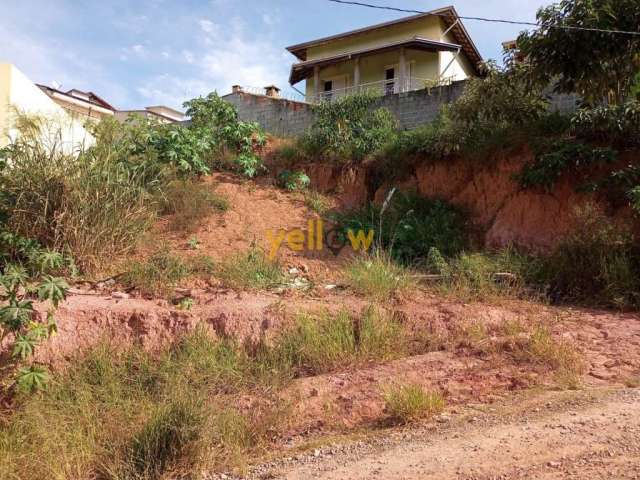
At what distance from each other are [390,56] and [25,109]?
53.2ft

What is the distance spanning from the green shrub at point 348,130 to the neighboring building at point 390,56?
747cm

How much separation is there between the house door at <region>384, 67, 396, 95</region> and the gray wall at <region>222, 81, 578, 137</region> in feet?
17.3

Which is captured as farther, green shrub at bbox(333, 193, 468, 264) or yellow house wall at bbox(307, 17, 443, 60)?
yellow house wall at bbox(307, 17, 443, 60)

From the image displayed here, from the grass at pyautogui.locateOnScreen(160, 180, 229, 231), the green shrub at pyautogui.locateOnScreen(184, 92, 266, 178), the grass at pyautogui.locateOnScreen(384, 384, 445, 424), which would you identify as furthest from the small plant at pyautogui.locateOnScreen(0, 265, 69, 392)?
the green shrub at pyautogui.locateOnScreen(184, 92, 266, 178)

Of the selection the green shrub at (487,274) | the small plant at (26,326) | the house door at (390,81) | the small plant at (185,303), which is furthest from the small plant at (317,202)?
the house door at (390,81)

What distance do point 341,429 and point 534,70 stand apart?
21.4ft

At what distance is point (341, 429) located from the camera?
384 cm

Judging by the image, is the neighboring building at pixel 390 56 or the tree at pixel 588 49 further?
the neighboring building at pixel 390 56

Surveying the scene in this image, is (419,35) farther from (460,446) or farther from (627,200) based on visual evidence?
(460,446)

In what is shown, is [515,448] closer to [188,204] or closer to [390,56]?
[188,204]

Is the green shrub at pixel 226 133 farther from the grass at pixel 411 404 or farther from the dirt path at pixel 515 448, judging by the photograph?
the dirt path at pixel 515 448

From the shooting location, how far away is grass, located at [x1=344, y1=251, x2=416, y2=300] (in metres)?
5.79

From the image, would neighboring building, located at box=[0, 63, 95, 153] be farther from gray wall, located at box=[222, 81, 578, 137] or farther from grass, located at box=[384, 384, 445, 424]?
gray wall, located at box=[222, 81, 578, 137]

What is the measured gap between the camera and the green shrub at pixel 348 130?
33.9 feet
